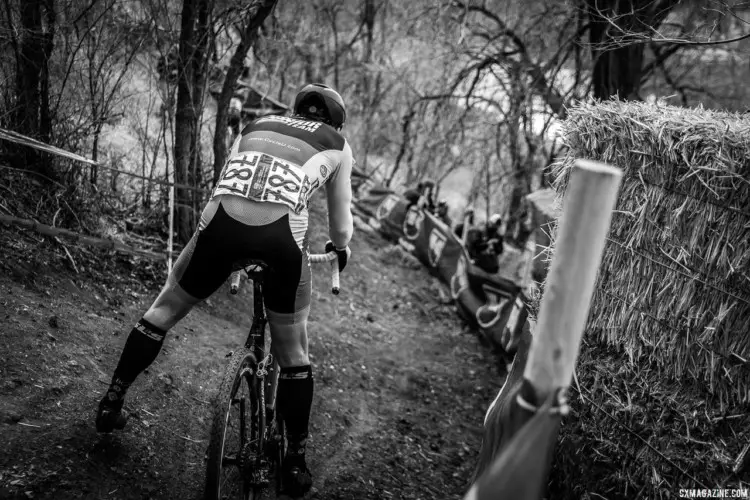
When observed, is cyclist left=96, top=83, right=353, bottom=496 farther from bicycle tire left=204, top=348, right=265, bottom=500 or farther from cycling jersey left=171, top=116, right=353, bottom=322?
bicycle tire left=204, top=348, right=265, bottom=500

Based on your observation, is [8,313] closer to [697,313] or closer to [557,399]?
[557,399]

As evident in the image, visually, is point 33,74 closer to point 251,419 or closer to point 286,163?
point 286,163

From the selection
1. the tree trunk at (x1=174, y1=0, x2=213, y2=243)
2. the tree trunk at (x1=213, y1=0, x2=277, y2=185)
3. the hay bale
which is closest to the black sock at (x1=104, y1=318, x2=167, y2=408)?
the hay bale

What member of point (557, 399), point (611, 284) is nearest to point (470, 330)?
point (611, 284)

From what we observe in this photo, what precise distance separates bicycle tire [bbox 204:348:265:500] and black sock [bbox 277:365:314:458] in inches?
6.9

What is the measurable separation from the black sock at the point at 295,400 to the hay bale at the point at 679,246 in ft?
5.99

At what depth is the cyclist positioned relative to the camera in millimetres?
2947

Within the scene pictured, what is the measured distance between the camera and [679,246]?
332 cm

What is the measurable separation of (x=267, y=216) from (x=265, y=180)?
18 centimetres

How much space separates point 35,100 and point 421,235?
7858 mm

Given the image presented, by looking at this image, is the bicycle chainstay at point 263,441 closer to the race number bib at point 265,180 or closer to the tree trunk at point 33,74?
the race number bib at point 265,180

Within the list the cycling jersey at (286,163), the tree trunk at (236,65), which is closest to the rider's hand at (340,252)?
the cycling jersey at (286,163)

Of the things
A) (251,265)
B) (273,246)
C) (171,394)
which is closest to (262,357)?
(251,265)

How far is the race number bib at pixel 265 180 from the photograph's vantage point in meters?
2.97
